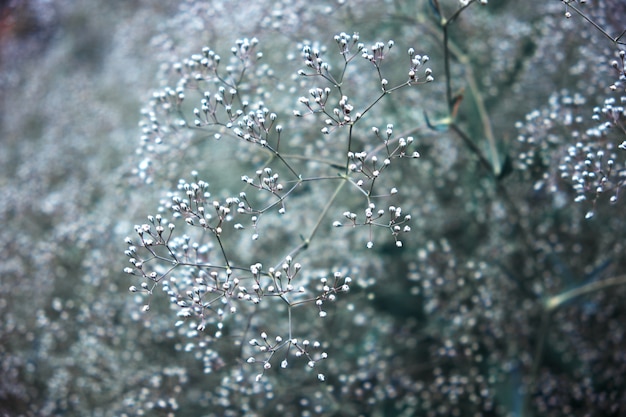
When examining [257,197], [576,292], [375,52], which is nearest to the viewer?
[375,52]

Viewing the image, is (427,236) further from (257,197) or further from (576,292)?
(257,197)

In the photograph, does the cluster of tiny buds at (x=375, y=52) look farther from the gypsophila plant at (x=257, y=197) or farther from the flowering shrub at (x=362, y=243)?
the flowering shrub at (x=362, y=243)

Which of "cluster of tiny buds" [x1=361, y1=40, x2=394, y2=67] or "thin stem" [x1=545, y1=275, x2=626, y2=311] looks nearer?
"cluster of tiny buds" [x1=361, y1=40, x2=394, y2=67]

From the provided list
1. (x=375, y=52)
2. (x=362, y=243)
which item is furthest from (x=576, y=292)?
(x=375, y=52)

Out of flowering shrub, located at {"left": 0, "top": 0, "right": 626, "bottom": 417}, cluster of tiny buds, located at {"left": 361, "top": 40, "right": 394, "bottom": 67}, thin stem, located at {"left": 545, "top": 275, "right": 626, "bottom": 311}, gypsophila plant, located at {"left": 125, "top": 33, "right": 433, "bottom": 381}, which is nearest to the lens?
cluster of tiny buds, located at {"left": 361, "top": 40, "right": 394, "bottom": 67}

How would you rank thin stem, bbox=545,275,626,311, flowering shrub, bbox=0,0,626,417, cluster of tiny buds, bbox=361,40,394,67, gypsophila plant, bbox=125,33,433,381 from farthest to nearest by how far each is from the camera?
flowering shrub, bbox=0,0,626,417 < thin stem, bbox=545,275,626,311 < gypsophila plant, bbox=125,33,433,381 < cluster of tiny buds, bbox=361,40,394,67

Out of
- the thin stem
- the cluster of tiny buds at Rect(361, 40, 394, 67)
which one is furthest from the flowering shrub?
the cluster of tiny buds at Rect(361, 40, 394, 67)

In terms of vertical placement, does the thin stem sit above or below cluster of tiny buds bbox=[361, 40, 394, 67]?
below

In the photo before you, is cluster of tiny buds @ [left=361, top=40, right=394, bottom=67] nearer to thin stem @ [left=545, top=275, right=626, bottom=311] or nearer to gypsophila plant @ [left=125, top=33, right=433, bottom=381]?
gypsophila plant @ [left=125, top=33, right=433, bottom=381]

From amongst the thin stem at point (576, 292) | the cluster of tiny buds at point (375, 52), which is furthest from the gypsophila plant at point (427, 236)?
the cluster of tiny buds at point (375, 52)

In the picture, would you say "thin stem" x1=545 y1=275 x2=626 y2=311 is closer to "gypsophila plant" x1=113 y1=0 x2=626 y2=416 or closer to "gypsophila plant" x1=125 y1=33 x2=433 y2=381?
"gypsophila plant" x1=113 y1=0 x2=626 y2=416

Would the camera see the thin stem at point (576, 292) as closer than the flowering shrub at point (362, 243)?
Yes
